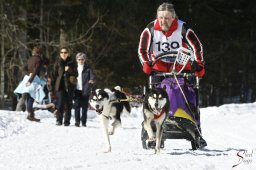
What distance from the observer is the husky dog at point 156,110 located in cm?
702

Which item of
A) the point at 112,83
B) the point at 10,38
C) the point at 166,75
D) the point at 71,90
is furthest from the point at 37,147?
the point at 112,83

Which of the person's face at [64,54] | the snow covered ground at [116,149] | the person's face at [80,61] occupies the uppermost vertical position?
the person's face at [64,54]

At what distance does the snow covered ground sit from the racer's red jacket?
119cm

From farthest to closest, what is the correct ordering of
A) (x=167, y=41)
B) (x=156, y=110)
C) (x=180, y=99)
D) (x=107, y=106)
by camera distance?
(x=107, y=106)
(x=167, y=41)
(x=180, y=99)
(x=156, y=110)

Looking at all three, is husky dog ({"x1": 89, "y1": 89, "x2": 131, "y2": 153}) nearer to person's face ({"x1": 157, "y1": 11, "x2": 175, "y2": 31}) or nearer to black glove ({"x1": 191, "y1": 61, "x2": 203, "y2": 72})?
black glove ({"x1": 191, "y1": 61, "x2": 203, "y2": 72})

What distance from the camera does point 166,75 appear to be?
7.70 meters

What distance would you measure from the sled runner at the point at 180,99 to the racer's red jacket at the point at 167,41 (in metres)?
0.10

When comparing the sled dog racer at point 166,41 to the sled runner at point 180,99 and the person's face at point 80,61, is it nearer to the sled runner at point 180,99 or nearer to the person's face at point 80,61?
the sled runner at point 180,99

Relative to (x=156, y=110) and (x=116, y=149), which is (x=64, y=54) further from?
(x=156, y=110)

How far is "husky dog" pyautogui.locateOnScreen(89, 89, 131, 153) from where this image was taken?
7.93 meters

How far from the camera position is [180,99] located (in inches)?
298

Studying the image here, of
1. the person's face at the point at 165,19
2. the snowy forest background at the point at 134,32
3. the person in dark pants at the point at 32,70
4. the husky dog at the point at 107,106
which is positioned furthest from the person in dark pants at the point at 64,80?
the snowy forest background at the point at 134,32

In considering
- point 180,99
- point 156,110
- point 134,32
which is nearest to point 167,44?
point 180,99

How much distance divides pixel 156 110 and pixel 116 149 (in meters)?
1.38
